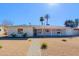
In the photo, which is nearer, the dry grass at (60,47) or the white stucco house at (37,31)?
the dry grass at (60,47)

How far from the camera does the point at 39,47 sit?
1108cm

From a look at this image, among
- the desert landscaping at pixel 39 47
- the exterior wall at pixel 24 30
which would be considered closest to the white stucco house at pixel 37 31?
the exterior wall at pixel 24 30

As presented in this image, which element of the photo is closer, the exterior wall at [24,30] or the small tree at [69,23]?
the small tree at [69,23]

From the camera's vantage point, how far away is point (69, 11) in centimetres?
1102

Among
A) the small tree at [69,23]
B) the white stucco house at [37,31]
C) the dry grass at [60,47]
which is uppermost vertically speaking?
the small tree at [69,23]

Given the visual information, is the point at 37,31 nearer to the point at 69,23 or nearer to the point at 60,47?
the point at 60,47

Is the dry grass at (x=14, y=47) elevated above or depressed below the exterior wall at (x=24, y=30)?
below

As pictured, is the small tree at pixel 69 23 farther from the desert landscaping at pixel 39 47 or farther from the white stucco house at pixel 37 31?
the desert landscaping at pixel 39 47

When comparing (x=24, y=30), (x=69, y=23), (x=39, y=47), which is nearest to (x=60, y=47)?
(x=39, y=47)

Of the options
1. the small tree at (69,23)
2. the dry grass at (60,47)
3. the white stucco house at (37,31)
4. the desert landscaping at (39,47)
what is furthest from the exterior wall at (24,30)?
the small tree at (69,23)

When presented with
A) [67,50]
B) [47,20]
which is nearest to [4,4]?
[47,20]

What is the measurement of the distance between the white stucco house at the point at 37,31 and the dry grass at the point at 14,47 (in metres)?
0.17

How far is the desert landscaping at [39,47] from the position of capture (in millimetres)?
10945

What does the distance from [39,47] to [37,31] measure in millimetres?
364
